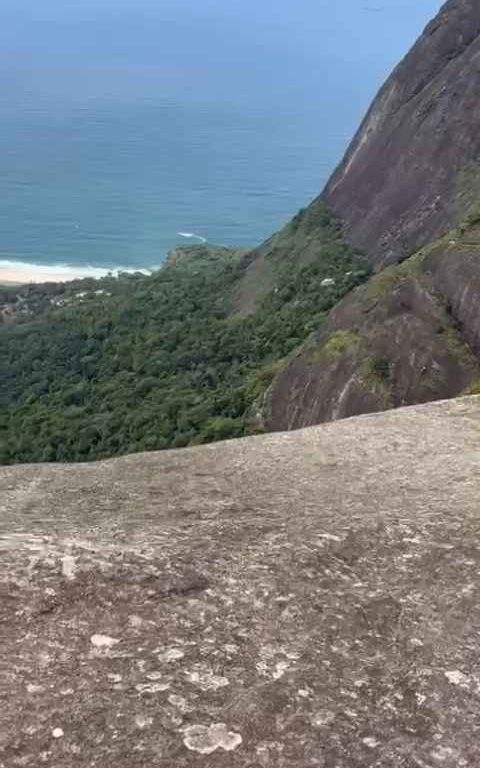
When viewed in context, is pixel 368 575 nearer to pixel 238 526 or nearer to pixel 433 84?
pixel 238 526

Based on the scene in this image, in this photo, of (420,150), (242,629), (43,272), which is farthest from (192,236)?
(242,629)

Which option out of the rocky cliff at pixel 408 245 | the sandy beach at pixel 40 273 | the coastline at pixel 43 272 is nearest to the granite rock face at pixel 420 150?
the rocky cliff at pixel 408 245

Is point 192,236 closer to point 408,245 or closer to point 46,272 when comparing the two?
point 46,272

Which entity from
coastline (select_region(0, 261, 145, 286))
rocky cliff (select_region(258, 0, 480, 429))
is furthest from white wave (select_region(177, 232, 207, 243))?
rocky cliff (select_region(258, 0, 480, 429))

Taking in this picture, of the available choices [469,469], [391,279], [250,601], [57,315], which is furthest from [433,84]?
[250,601]

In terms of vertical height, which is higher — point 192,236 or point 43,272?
point 192,236

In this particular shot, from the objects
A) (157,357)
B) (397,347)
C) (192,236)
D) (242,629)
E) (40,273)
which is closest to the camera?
(242,629)

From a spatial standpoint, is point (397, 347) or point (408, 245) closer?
point (397, 347)
